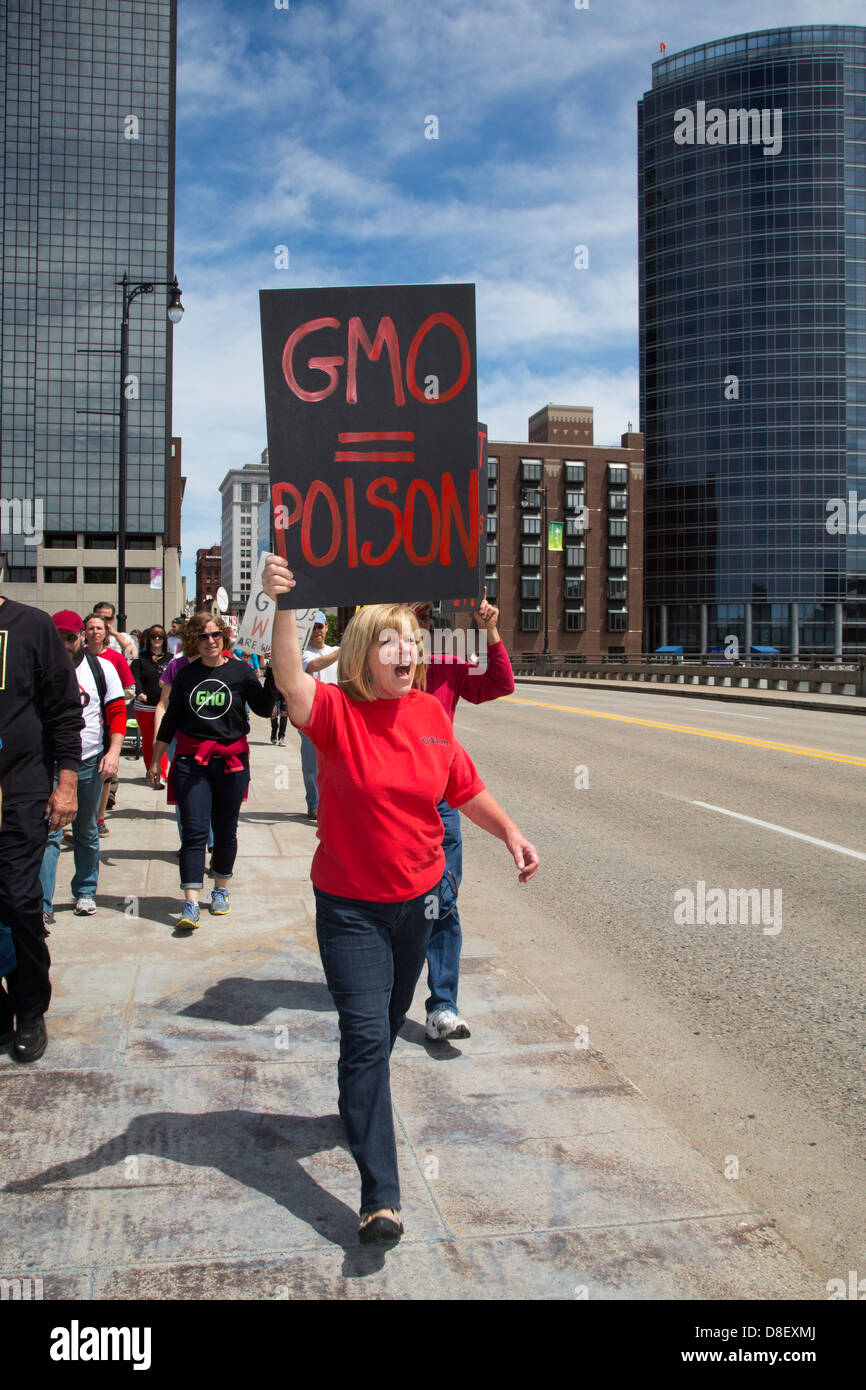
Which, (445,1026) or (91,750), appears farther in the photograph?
(91,750)

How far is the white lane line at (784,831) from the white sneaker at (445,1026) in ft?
16.8

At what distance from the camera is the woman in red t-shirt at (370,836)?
318 cm

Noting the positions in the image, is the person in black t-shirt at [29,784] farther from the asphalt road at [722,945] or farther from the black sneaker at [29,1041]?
the asphalt road at [722,945]

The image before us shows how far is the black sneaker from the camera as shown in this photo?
4.40 metres

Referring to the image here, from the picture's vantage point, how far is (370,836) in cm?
324

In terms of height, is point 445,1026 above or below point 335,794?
below

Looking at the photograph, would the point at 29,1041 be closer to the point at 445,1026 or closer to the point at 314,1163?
the point at 314,1163

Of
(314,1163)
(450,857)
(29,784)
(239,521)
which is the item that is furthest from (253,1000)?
(239,521)

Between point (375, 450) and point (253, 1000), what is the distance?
2.80 m

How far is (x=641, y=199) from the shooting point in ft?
340

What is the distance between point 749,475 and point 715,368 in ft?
34.0

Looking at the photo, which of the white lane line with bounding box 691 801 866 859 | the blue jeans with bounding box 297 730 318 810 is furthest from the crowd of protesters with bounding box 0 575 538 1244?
the white lane line with bounding box 691 801 866 859
